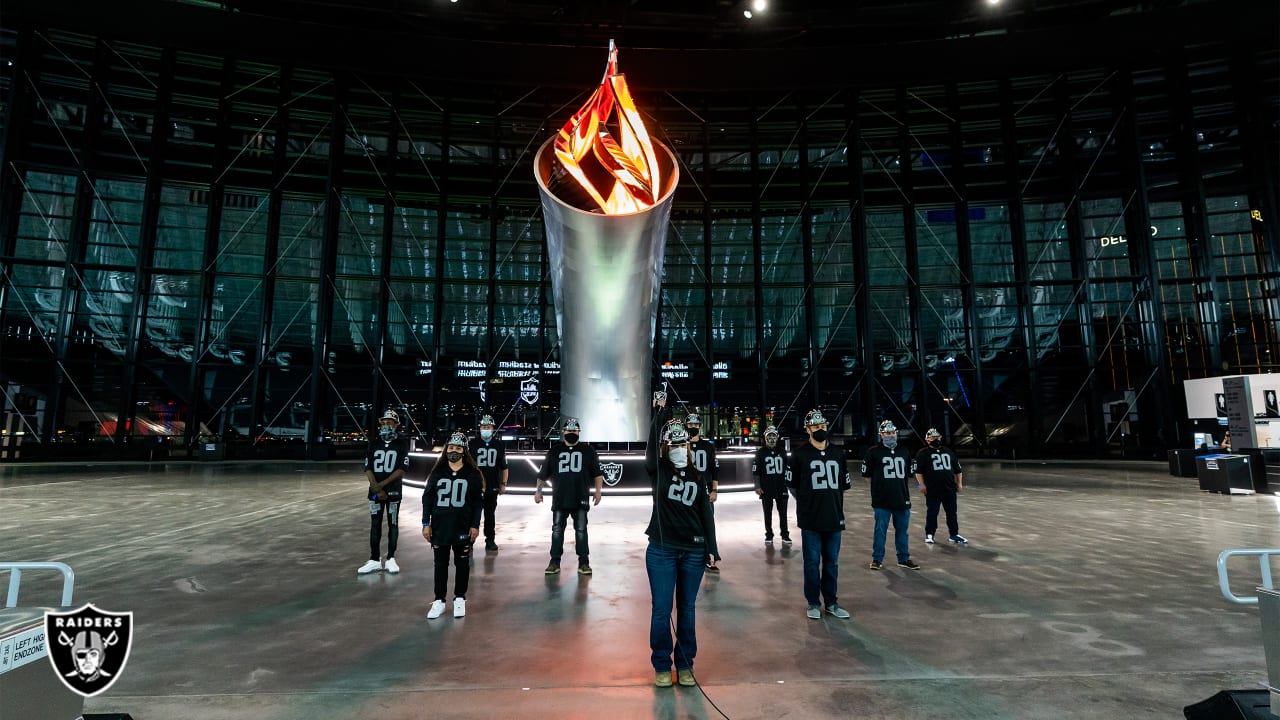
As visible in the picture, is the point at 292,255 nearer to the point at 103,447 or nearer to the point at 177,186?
the point at 177,186

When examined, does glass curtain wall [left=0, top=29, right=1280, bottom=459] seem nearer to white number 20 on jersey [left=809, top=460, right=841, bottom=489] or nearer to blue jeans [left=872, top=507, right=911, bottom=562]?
blue jeans [left=872, top=507, right=911, bottom=562]

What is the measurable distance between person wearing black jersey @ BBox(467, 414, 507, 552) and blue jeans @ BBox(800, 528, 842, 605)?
3.05m

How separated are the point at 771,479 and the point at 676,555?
354 centimetres

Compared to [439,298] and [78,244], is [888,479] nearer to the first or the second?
[439,298]

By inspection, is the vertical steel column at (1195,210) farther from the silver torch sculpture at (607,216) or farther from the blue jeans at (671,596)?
the blue jeans at (671,596)

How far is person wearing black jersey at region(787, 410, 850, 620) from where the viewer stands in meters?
3.48

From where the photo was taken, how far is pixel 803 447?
3.72 metres

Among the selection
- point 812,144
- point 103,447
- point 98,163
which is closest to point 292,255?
point 98,163

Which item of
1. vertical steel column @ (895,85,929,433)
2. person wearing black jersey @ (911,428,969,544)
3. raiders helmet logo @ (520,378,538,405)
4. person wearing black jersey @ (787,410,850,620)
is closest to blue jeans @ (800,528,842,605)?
person wearing black jersey @ (787,410,850,620)

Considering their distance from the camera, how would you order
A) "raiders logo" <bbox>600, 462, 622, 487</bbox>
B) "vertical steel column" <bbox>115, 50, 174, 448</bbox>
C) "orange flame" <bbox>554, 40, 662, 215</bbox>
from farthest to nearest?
1. "vertical steel column" <bbox>115, 50, 174, 448</bbox>
2. "raiders logo" <bbox>600, 462, 622, 487</bbox>
3. "orange flame" <bbox>554, 40, 662, 215</bbox>

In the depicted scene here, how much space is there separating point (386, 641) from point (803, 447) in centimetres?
278

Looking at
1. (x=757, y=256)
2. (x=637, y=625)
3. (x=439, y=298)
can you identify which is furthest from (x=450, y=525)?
(x=757, y=256)

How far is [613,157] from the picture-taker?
584cm

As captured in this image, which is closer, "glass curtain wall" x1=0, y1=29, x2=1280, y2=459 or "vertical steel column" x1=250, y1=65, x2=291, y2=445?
"glass curtain wall" x1=0, y1=29, x2=1280, y2=459
